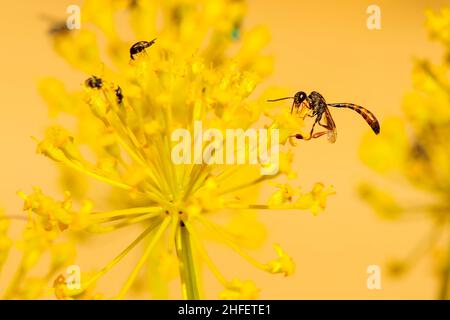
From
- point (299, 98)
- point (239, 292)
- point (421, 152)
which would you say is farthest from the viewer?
point (421, 152)

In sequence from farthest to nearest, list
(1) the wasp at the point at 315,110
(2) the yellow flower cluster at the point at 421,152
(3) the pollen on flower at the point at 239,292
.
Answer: (2) the yellow flower cluster at the point at 421,152 → (1) the wasp at the point at 315,110 → (3) the pollen on flower at the point at 239,292

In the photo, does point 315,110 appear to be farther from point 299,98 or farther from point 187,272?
point 187,272

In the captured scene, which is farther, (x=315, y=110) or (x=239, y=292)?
(x=315, y=110)

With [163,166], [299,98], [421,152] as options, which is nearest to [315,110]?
[299,98]

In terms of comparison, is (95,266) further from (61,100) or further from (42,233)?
(61,100)

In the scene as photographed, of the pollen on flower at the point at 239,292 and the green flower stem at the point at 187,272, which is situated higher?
the green flower stem at the point at 187,272

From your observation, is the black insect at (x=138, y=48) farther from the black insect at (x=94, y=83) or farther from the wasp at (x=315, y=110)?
the wasp at (x=315, y=110)

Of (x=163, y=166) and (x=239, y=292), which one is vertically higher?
(x=163, y=166)

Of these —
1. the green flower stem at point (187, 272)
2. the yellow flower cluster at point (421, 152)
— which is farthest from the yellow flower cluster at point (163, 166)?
the yellow flower cluster at point (421, 152)

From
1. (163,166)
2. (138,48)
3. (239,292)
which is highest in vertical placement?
(138,48)
